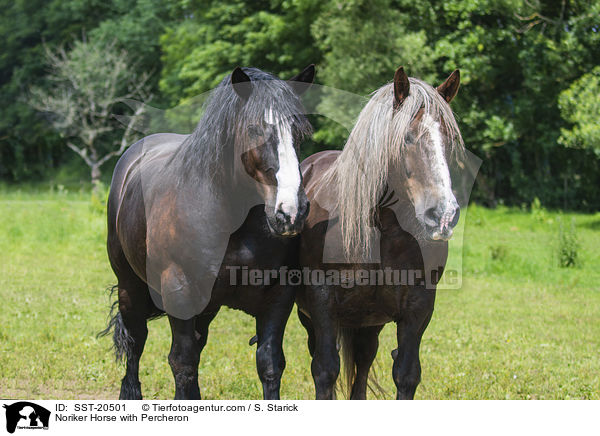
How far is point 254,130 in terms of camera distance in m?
2.98

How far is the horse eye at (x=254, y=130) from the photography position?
117 inches

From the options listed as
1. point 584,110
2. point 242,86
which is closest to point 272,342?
point 242,86

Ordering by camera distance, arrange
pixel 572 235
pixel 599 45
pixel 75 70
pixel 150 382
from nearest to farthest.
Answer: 1. pixel 150 382
2. pixel 572 235
3. pixel 599 45
4. pixel 75 70

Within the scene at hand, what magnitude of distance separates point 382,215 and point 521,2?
16347mm

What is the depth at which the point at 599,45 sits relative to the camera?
56.2 ft

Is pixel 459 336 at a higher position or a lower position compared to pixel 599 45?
lower

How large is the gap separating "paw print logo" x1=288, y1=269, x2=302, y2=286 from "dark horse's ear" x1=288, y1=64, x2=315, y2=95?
38.7 inches

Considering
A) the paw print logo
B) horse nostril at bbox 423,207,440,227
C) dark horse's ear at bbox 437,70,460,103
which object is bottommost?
the paw print logo

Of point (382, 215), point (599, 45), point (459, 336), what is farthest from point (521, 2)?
point (382, 215)

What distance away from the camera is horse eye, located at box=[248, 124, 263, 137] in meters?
2.96

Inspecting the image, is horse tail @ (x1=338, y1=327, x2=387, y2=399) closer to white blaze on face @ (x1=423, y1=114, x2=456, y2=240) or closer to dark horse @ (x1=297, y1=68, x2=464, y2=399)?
dark horse @ (x1=297, y1=68, x2=464, y2=399)

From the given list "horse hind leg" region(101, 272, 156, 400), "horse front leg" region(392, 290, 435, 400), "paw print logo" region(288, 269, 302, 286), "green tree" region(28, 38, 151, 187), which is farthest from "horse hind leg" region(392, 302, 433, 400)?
"green tree" region(28, 38, 151, 187)

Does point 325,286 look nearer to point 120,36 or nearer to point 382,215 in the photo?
point 382,215
